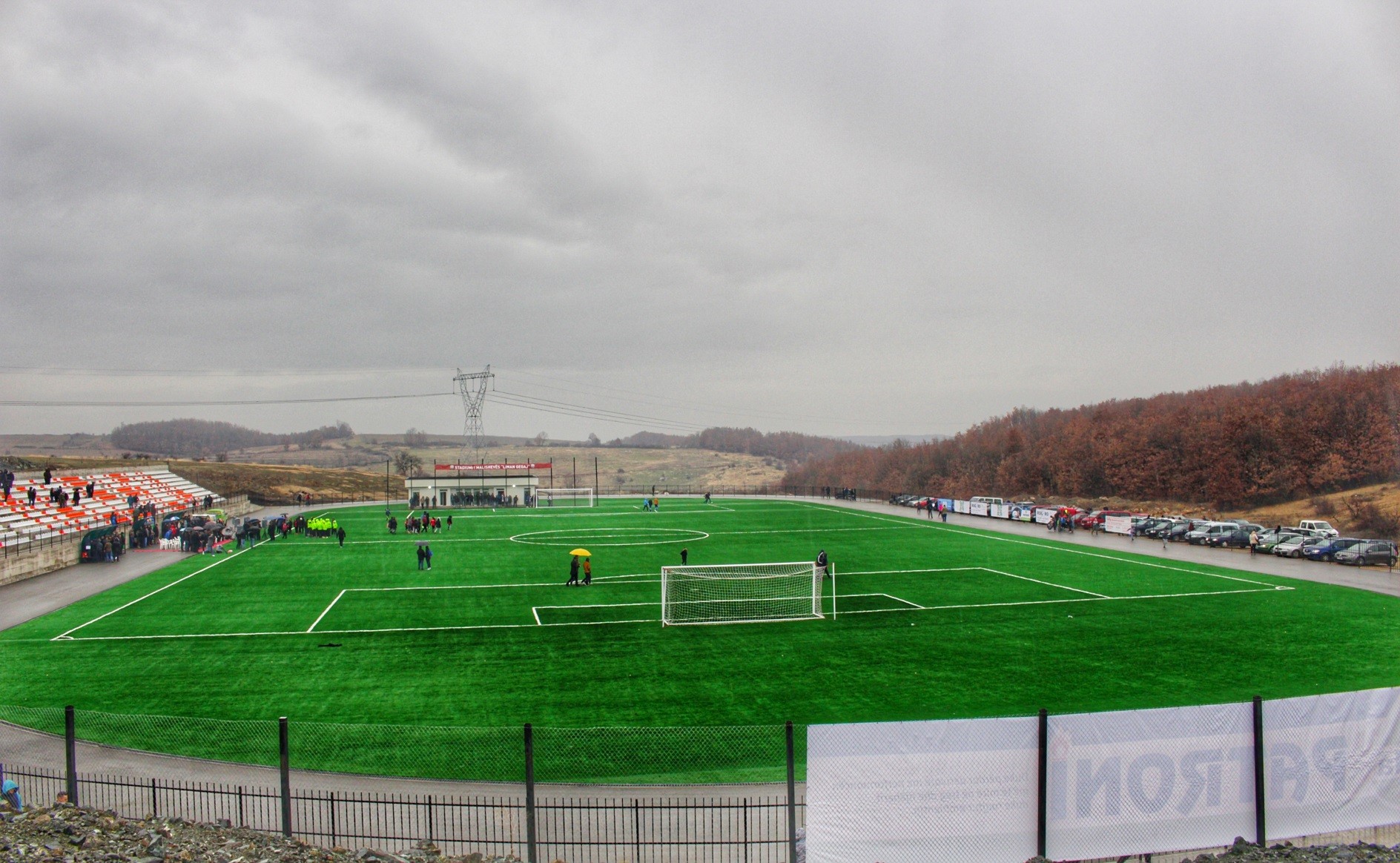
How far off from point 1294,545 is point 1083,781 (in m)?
45.5

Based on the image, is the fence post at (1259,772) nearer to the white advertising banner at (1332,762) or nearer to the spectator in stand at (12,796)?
the white advertising banner at (1332,762)

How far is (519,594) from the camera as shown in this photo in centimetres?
3575

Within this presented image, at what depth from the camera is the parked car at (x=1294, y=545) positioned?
152 ft

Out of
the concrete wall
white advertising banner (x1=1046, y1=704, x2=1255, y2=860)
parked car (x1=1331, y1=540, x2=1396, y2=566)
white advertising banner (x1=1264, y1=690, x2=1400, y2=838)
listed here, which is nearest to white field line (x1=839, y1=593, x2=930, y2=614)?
white advertising banner (x1=1264, y1=690, x2=1400, y2=838)

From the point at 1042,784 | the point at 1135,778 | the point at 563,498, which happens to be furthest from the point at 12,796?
the point at 563,498

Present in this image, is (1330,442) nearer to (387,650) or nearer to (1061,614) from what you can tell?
(1061,614)

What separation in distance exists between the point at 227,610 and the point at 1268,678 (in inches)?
1275

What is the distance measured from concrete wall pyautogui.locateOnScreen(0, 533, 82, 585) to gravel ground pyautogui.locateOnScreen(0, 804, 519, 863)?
33.4 meters

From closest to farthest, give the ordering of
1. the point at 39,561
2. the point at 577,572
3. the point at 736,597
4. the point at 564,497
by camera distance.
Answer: the point at 736,597
the point at 577,572
the point at 39,561
the point at 564,497

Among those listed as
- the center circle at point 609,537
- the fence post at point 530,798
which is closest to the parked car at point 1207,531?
the center circle at point 609,537

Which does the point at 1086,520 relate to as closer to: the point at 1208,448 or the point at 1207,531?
the point at 1207,531

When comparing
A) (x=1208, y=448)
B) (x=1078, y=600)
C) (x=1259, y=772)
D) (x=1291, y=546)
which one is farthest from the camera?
(x=1208, y=448)

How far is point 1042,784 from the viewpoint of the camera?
403 inches

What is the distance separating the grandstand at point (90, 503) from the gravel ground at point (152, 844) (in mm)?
35834
